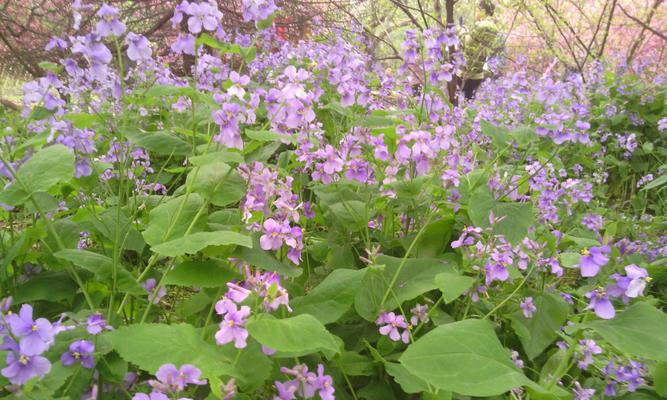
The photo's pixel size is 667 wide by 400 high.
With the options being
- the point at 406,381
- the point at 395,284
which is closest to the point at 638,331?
the point at 406,381

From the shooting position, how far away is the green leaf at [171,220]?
50.1 inches

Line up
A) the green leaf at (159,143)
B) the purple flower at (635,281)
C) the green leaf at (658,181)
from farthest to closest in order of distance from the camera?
the green leaf at (658,181)
the green leaf at (159,143)
the purple flower at (635,281)

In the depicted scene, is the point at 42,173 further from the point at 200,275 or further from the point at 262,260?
the point at 262,260

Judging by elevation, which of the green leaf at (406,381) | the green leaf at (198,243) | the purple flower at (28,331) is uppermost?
the green leaf at (198,243)

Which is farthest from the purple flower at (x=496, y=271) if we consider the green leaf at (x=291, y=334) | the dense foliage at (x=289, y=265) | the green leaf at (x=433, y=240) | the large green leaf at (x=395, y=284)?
the green leaf at (x=291, y=334)

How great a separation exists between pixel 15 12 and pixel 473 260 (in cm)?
707

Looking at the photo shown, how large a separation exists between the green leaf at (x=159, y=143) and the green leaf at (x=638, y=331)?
1110 mm

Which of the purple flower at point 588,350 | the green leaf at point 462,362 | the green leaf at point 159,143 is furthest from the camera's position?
the purple flower at point 588,350

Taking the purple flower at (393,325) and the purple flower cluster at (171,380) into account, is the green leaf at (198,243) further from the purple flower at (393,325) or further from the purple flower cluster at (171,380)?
the purple flower at (393,325)

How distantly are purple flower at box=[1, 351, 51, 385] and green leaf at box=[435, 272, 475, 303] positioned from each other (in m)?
0.83

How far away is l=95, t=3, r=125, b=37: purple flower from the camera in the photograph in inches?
48.8

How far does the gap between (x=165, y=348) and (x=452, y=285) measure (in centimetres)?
68

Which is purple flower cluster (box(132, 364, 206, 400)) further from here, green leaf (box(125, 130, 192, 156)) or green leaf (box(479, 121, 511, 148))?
green leaf (box(479, 121, 511, 148))

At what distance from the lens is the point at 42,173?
125 centimetres
